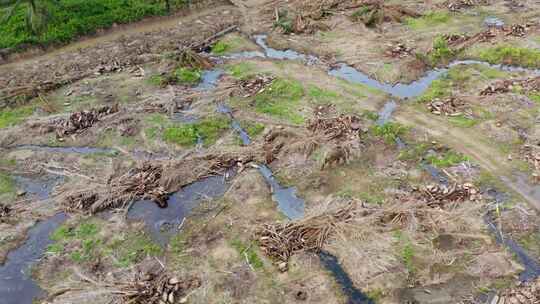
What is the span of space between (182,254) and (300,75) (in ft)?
34.0

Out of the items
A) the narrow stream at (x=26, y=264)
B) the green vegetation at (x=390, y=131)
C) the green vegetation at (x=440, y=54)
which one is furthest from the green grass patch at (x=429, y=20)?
the narrow stream at (x=26, y=264)

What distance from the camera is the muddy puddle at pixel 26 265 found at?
11023 mm

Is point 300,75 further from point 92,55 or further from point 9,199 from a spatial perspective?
point 9,199

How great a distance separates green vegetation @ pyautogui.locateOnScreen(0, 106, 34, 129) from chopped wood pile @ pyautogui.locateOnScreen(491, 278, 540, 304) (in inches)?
688

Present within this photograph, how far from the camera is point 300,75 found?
19.0 m

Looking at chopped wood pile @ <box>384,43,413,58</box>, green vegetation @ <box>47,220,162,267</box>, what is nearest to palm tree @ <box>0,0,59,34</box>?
green vegetation @ <box>47,220,162,267</box>

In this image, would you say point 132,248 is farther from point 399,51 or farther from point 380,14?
point 380,14

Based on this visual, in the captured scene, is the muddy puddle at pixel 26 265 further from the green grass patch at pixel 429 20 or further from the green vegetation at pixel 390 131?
the green grass patch at pixel 429 20

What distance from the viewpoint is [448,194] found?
12477 mm

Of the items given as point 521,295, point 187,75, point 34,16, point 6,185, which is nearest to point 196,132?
point 187,75

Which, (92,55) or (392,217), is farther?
(92,55)

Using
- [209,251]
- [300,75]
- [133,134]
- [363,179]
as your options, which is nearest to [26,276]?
[209,251]

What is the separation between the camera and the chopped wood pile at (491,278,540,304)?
Result: 9.83m

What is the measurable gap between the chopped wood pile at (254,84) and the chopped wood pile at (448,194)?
831 centimetres
